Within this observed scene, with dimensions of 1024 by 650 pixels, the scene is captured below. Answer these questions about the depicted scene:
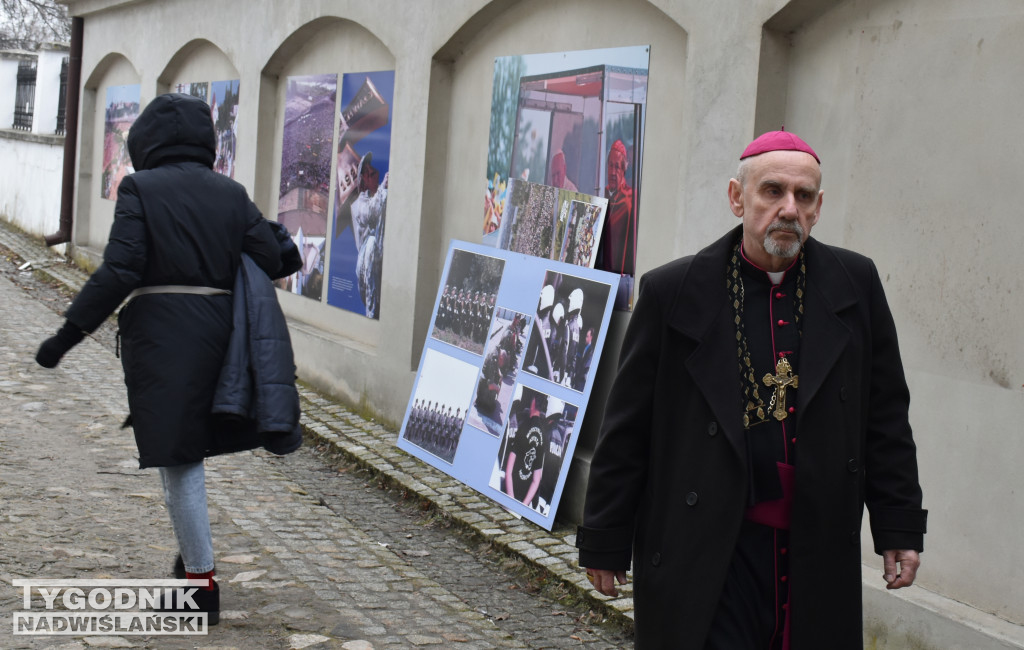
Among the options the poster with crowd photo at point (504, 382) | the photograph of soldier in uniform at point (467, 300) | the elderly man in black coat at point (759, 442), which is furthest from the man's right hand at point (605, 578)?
Answer: the photograph of soldier in uniform at point (467, 300)

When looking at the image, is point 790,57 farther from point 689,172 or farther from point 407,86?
point 407,86

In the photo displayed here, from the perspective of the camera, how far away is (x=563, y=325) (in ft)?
20.8

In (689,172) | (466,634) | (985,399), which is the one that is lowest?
(466,634)

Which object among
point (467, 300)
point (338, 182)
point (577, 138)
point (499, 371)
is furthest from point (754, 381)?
point (338, 182)

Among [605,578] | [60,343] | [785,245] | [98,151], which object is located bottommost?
[605,578]

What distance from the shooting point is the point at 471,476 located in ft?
22.5

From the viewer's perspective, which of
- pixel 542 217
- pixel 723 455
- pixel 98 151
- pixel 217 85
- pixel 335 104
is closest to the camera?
pixel 723 455

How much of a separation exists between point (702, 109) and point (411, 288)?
3.28 m

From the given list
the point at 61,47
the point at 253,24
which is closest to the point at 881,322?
the point at 253,24

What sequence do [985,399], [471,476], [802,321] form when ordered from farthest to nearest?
[471,476], [985,399], [802,321]

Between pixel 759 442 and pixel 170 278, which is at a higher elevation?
pixel 170 278

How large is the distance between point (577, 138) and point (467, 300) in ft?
4.25

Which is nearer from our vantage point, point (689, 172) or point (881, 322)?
point (881, 322)

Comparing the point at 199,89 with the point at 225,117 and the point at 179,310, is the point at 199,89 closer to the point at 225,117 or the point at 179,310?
the point at 225,117
